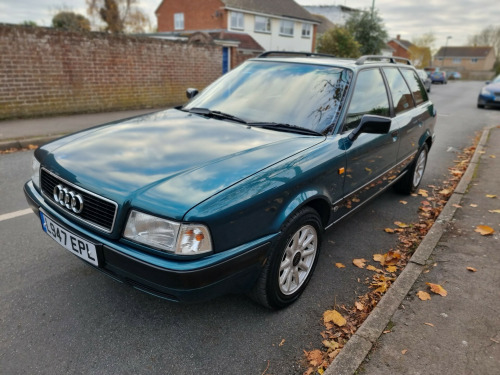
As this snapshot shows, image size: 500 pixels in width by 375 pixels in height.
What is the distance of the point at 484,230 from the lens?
12.5ft

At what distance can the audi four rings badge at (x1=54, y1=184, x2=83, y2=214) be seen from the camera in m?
2.18

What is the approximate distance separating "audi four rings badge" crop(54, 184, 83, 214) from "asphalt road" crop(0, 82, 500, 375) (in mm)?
781

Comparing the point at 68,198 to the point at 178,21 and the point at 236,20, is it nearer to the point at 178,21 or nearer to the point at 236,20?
the point at 236,20

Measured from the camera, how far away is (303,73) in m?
3.31

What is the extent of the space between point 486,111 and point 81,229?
55.9ft

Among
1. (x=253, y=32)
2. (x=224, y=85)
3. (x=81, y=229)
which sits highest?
(x=253, y=32)

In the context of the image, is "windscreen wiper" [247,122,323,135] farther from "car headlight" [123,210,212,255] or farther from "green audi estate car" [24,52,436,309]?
"car headlight" [123,210,212,255]

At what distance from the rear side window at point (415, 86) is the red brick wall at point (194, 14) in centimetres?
2948

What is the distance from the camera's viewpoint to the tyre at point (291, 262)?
7.61ft

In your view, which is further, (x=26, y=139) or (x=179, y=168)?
(x=26, y=139)

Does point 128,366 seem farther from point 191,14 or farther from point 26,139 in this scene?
point 191,14

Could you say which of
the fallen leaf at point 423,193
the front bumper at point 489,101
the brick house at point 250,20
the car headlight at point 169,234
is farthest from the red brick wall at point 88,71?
the brick house at point 250,20

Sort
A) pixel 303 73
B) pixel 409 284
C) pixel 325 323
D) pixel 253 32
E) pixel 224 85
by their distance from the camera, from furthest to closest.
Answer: pixel 253 32
pixel 224 85
pixel 303 73
pixel 409 284
pixel 325 323

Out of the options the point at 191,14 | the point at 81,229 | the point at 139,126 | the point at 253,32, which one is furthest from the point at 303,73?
the point at 191,14
